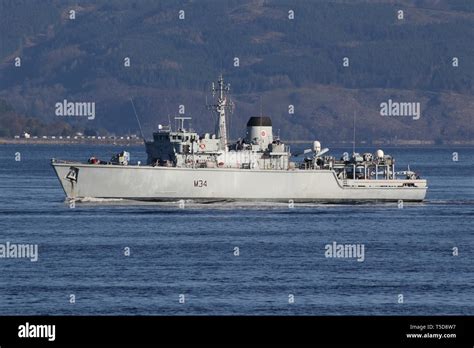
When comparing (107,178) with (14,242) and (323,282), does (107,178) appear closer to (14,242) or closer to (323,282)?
(14,242)

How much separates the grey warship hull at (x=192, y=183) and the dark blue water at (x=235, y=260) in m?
0.98

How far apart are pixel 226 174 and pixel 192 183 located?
2.36 meters

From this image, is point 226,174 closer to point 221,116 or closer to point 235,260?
point 221,116

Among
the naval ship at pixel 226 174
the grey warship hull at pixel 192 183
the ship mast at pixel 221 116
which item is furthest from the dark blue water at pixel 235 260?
the ship mast at pixel 221 116

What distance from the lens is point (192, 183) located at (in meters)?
104

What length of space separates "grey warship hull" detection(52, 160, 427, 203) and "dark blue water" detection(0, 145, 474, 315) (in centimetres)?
98

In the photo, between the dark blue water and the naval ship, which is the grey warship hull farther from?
the dark blue water

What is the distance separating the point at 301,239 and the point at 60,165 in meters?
26.2

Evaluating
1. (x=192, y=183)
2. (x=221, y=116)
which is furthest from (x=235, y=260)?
(x=221, y=116)

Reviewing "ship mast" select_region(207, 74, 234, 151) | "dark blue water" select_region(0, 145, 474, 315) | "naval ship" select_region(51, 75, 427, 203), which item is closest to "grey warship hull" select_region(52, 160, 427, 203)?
"naval ship" select_region(51, 75, 427, 203)

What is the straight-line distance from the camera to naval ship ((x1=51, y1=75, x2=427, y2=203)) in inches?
4067

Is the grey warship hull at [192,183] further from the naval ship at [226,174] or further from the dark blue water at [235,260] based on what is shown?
the dark blue water at [235,260]
